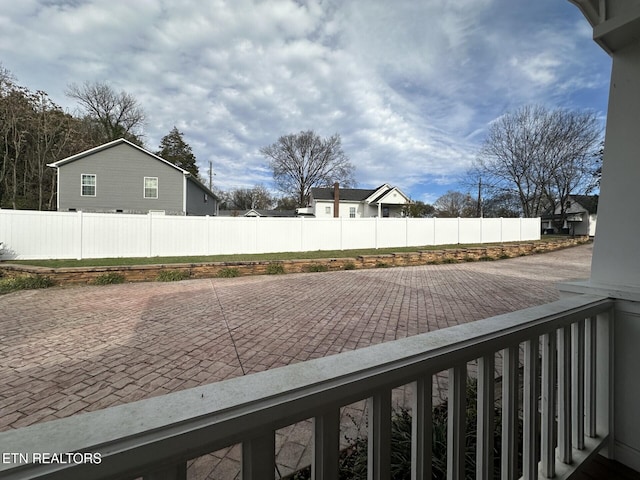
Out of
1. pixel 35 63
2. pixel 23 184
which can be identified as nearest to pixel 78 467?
pixel 35 63

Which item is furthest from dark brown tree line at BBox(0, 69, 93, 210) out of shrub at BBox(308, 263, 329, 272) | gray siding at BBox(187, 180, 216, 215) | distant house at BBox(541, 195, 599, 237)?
distant house at BBox(541, 195, 599, 237)

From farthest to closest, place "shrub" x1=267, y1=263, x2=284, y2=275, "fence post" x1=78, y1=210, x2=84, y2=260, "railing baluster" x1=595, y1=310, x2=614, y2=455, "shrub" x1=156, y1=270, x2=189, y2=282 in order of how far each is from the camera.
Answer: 1. "fence post" x1=78, y1=210, x2=84, y2=260
2. "shrub" x1=267, y1=263, x2=284, y2=275
3. "shrub" x1=156, y1=270, x2=189, y2=282
4. "railing baluster" x1=595, y1=310, x2=614, y2=455

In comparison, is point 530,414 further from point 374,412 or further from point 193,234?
point 193,234

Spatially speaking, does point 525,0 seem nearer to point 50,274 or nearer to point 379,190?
point 50,274

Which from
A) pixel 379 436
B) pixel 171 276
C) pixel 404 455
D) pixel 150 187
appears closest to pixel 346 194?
pixel 150 187

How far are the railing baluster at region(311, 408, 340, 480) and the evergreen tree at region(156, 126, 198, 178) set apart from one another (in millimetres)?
38469

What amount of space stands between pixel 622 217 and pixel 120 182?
22192 millimetres

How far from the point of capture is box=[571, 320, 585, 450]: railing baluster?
1.66 meters

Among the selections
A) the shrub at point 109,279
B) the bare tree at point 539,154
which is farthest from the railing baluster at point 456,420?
the bare tree at point 539,154

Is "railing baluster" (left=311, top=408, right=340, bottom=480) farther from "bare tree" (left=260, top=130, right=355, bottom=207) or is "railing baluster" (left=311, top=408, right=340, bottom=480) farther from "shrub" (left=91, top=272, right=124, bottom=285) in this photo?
"bare tree" (left=260, top=130, right=355, bottom=207)

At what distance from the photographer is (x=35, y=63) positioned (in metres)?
12.2

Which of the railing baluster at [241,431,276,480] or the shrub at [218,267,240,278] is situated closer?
the railing baluster at [241,431,276,480]

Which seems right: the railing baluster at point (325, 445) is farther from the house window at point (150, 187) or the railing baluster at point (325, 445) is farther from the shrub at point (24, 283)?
the house window at point (150, 187)

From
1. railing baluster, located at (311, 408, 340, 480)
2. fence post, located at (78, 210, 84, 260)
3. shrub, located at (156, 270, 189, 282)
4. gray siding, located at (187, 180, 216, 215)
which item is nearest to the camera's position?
railing baluster, located at (311, 408, 340, 480)
